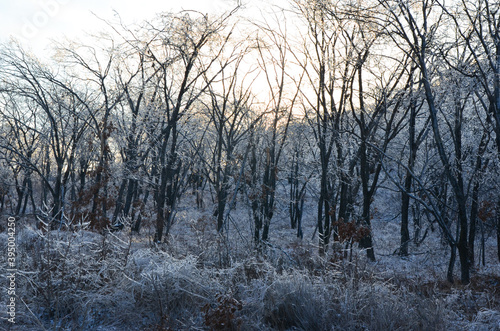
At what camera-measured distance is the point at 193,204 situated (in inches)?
1296

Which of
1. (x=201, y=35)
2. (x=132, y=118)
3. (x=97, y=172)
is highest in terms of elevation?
(x=201, y=35)

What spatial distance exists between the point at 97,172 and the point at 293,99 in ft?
23.9

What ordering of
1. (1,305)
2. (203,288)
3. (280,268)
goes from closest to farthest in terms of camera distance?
(1,305) < (203,288) < (280,268)

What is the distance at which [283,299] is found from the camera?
4219 millimetres

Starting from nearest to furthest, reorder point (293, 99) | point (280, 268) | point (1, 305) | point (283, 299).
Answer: point (1, 305) < point (283, 299) < point (280, 268) < point (293, 99)

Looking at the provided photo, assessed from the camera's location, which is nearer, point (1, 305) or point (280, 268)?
point (1, 305)

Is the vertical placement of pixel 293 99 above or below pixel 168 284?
above

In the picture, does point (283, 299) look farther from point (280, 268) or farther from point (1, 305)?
point (1, 305)

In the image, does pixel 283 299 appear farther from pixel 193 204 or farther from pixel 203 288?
pixel 193 204

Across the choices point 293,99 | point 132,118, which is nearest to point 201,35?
point 293,99

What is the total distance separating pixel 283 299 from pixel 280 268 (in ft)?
7.06

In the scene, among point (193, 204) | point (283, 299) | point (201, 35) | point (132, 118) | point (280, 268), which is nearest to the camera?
point (283, 299)

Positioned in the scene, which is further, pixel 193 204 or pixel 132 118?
pixel 193 204

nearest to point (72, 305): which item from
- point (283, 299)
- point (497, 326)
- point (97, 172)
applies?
point (283, 299)
